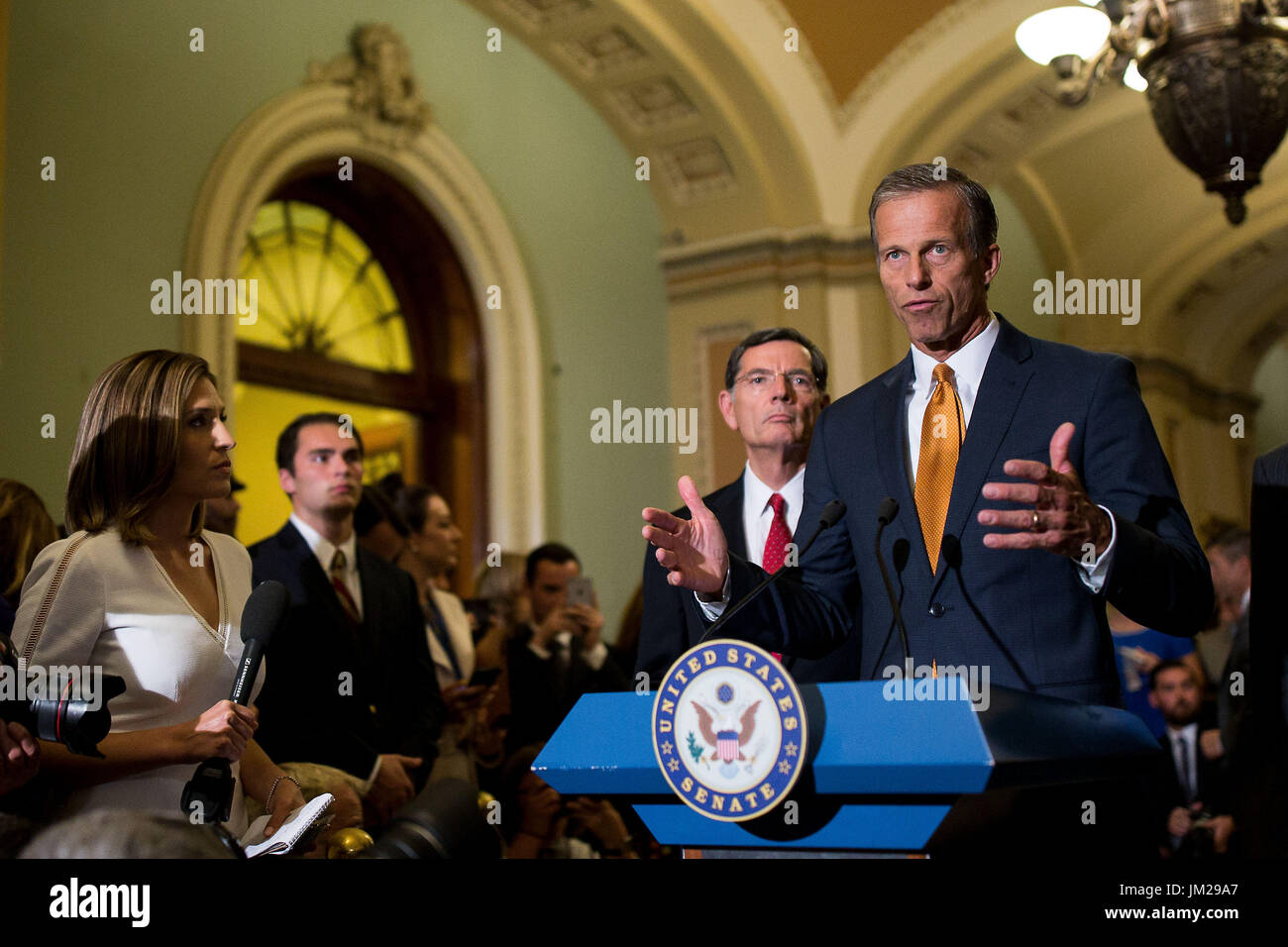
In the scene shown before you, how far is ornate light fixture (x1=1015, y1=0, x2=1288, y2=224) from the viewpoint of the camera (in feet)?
14.9

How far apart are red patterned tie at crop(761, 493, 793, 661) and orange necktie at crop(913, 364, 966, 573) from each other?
2.62 feet

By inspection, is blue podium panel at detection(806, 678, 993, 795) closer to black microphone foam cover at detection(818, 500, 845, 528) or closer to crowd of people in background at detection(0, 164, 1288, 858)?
crowd of people in background at detection(0, 164, 1288, 858)

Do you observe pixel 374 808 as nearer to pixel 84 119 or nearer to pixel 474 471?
pixel 84 119

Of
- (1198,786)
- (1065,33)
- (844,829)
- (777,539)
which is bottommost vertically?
(1198,786)

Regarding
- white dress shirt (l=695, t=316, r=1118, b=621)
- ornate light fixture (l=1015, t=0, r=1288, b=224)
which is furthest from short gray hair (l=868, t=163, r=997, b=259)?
ornate light fixture (l=1015, t=0, r=1288, b=224)

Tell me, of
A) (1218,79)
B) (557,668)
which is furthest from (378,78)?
(1218,79)

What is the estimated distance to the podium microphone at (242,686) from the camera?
1.70 metres

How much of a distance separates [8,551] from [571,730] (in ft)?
5.16

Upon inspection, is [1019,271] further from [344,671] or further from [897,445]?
[897,445]

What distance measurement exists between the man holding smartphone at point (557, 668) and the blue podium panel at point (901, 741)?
309cm

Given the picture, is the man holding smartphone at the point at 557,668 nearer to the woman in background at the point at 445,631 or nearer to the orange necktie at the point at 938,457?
the woman in background at the point at 445,631

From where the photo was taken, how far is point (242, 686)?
185 centimetres

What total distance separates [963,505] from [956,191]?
0.44 meters
